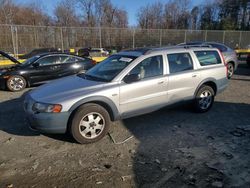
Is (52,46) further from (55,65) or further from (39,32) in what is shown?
(55,65)

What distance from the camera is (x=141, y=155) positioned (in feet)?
12.3

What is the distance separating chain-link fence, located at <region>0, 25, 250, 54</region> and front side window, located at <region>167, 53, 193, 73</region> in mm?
13031

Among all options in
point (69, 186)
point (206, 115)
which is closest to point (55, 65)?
point (206, 115)

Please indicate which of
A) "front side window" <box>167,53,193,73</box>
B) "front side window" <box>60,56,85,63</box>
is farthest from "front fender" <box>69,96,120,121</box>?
"front side window" <box>60,56,85,63</box>

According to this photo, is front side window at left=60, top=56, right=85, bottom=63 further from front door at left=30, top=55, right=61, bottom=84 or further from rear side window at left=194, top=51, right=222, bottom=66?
rear side window at left=194, top=51, right=222, bottom=66

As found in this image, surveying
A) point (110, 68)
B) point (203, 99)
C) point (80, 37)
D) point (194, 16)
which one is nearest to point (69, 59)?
point (110, 68)

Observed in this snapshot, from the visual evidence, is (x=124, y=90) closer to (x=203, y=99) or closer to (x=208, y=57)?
(x=203, y=99)

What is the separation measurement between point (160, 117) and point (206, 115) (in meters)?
1.14

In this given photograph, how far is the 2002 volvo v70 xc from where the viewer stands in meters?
3.95

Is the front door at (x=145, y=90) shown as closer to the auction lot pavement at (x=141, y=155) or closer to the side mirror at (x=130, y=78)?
the side mirror at (x=130, y=78)

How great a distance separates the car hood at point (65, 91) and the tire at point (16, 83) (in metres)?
4.47

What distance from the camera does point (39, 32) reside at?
16.4m

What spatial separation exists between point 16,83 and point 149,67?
577cm

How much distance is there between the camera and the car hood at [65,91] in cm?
395
